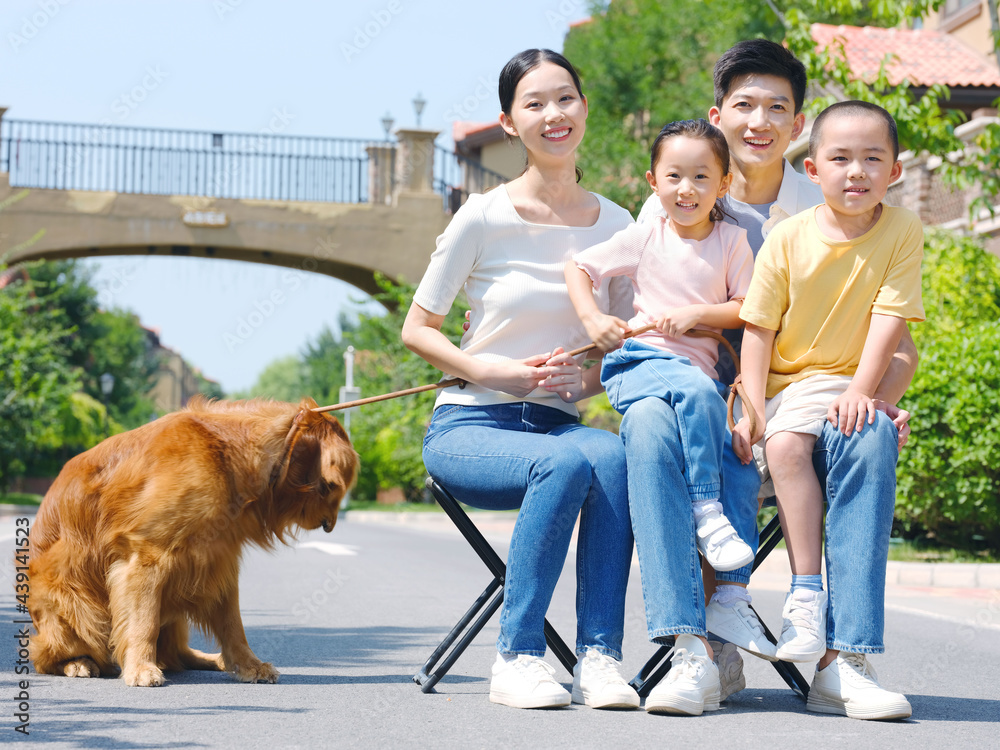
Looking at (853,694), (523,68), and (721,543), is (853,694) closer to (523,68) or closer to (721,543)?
(721,543)

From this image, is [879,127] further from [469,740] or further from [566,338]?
[469,740]

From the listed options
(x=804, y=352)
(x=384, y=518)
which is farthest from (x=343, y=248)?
(x=804, y=352)

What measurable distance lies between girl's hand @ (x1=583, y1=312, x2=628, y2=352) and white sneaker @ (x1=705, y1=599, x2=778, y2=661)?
34.5 inches

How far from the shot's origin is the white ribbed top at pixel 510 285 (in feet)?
13.1

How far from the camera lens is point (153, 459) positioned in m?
4.01

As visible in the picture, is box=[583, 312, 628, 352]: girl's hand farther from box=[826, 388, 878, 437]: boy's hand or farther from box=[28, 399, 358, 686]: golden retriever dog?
box=[28, 399, 358, 686]: golden retriever dog

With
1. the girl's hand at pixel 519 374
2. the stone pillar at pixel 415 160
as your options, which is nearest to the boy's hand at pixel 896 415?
the girl's hand at pixel 519 374

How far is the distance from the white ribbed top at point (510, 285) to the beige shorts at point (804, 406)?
64 cm

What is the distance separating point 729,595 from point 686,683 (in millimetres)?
318

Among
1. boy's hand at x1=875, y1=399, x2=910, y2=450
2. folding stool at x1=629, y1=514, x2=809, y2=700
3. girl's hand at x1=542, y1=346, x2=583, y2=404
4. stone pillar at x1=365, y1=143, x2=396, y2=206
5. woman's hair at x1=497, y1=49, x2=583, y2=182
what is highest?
stone pillar at x1=365, y1=143, x2=396, y2=206

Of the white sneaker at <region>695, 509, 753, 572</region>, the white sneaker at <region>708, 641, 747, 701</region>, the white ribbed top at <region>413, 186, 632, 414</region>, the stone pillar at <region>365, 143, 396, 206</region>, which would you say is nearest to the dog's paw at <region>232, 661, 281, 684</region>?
the white ribbed top at <region>413, 186, 632, 414</region>

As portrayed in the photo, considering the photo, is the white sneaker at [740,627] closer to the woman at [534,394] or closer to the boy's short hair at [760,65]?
the woman at [534,394]

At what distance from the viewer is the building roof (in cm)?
2556

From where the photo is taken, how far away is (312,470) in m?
4.13
